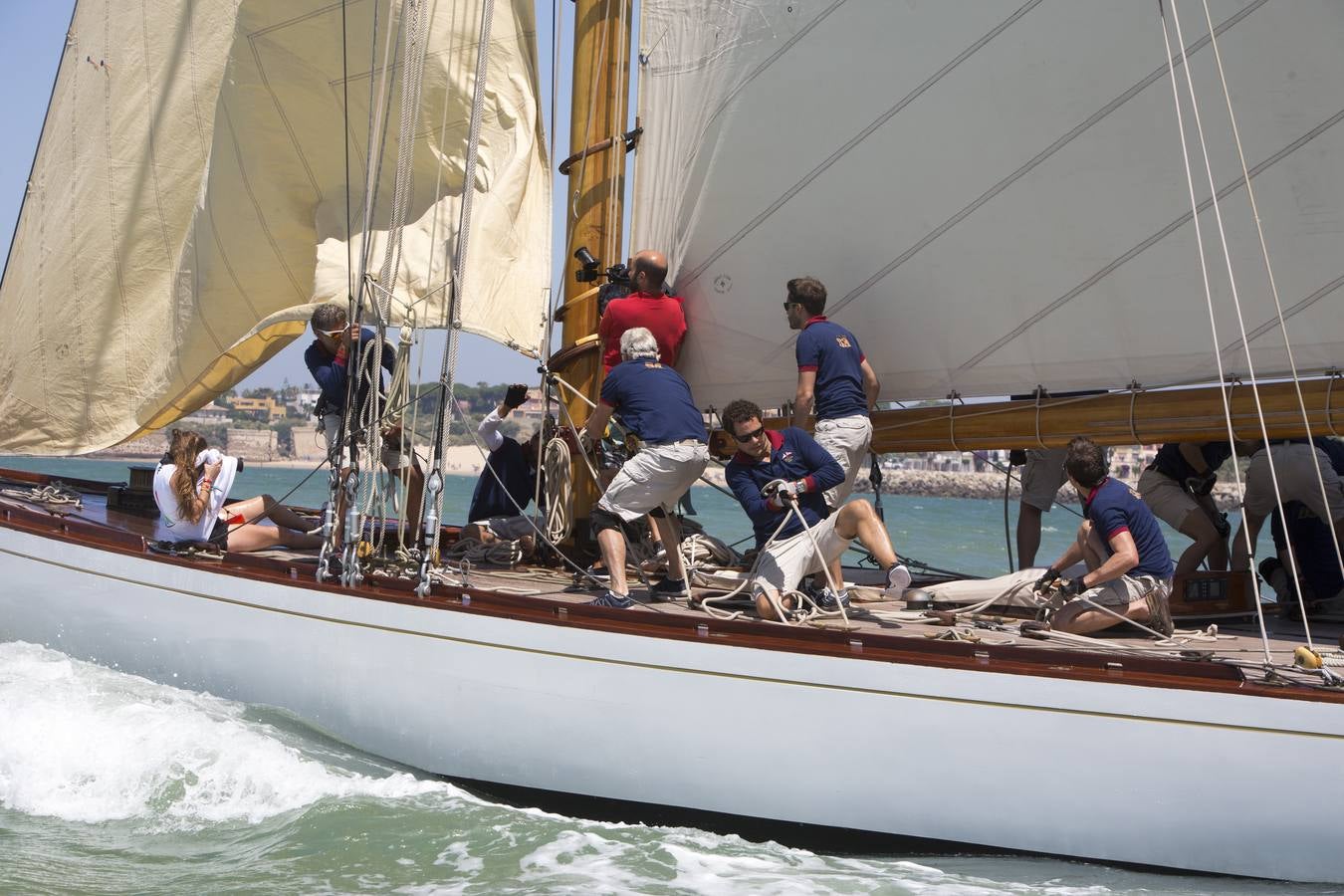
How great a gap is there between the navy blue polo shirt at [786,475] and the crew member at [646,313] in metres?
1.04

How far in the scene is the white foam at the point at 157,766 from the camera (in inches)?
191

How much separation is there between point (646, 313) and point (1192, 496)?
261 cm

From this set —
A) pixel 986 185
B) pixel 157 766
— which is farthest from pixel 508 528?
pixel 986 185

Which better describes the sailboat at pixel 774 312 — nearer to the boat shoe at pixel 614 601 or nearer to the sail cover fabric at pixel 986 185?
the sail cover fabric at pixel 986 185

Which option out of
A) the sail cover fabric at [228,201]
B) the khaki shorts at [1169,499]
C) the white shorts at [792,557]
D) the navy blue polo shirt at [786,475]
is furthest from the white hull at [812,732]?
the sail cover fabric at [228,201]

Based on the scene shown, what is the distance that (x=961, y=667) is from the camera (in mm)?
4254

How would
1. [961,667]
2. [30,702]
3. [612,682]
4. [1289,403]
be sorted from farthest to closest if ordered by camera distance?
[30,702] → [1289,403] → [612,682] → [961,667]


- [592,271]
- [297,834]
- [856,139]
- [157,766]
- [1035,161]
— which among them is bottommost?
[297,834]

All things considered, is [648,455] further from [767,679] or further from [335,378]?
[335,378]

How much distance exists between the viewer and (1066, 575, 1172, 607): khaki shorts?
4.91 metres

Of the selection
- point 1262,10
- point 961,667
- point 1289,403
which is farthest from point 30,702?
point 1262,10

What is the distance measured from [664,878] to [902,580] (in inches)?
52.9

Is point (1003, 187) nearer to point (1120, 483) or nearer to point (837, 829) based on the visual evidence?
point (1120, 483)

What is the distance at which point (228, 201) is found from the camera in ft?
24.7
